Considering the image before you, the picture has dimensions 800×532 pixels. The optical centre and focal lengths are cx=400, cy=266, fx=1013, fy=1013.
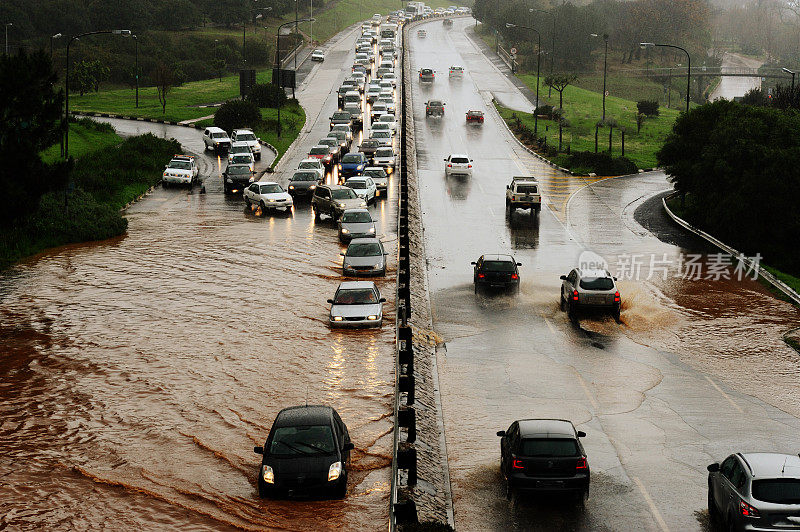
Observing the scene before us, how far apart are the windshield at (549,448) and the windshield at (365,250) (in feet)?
67.9

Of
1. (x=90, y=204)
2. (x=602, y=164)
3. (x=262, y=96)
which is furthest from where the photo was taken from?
(x=262, y=96)

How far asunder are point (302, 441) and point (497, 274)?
1911cm

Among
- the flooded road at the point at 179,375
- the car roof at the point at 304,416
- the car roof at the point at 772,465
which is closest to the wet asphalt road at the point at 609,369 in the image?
the car roof at the point at 772,465

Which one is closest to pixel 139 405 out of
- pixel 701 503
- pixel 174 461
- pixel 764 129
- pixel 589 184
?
pixel 174 461

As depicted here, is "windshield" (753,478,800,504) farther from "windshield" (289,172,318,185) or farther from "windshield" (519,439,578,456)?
"windshield" (289,172,318,185)

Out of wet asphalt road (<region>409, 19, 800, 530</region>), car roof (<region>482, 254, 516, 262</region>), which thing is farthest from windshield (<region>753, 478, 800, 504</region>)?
car roof (<region>482, 254, 516, 262</region>)

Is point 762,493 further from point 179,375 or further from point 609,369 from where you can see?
point 179,375

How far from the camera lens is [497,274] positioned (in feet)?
119

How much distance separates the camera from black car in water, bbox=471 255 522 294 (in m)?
36.3

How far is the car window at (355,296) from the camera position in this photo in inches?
1253

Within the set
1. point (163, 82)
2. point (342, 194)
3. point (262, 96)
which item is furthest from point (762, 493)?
point (163, 82)

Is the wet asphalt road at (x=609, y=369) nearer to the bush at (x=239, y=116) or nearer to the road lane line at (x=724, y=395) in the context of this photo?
the road lane line at (x=724, y=395)

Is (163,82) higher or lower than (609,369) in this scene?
higher

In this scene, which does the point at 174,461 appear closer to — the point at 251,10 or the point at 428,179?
the point at 428,179
